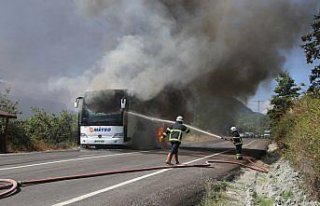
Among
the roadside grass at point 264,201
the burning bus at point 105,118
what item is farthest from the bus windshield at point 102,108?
the roadside grass at point 264,201

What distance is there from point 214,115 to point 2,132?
13978 mm

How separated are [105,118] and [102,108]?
1.69 feet

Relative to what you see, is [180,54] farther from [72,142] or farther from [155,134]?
[72,142]

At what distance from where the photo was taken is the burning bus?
21.7 meters

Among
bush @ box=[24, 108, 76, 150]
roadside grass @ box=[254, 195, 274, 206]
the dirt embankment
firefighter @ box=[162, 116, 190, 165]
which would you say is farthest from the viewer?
bush @ box=[24, 108, 76, 150]

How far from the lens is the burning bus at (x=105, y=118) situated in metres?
21.7

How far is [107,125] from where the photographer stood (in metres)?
21.7

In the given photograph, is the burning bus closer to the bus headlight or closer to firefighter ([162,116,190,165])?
the bus headlight

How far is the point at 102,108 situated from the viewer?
864 inches

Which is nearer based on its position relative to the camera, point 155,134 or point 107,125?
point 107,125

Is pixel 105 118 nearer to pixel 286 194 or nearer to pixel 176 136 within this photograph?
pixel 176 136

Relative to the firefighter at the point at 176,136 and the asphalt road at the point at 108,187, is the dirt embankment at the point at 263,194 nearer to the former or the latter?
the asphalt road at the point at 108,187

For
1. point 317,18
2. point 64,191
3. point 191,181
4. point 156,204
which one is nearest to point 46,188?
point 64,191

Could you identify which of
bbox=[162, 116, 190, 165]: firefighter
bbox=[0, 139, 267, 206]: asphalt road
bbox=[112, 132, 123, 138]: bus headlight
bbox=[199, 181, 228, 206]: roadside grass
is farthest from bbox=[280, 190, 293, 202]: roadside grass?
bbox=[112, 132, 123, 138]: bus headlight
